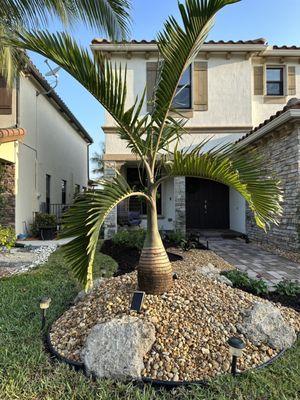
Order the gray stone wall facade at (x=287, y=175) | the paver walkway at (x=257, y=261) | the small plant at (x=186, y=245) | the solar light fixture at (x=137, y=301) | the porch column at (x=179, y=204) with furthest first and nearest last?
1. the porch column at (x=179, y=204)
2. the small plant at (x=186, y=245)
3. the gray stone wall facade at (x=287, y=175)
4. the paver walkway at (x=257, y=261)
5. the solar light fixture at (x=137, y=301)

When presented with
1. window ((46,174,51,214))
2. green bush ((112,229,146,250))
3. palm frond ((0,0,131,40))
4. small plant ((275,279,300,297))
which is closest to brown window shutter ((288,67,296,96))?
palm frond ((0,0,131,40))

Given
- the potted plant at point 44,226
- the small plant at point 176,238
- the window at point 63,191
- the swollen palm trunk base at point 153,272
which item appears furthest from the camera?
the window at point 63,191

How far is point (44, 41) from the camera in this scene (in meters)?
2.67

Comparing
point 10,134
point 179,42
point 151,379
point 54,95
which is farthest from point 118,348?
point 54,95

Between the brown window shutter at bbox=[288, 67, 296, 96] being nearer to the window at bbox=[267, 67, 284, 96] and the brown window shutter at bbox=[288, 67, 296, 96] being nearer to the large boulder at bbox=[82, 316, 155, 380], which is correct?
the window at bbox=[267, 67, 284, 96]

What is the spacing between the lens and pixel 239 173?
2.98 metres

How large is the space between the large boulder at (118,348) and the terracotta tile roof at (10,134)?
734 cm

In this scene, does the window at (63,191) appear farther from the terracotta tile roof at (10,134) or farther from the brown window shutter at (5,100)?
the terracotta tile roof at (10,134)

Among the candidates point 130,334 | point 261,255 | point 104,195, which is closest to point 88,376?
point 130,334

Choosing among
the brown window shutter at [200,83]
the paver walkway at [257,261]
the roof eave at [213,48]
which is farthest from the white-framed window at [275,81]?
the paver walkway at [257,261]

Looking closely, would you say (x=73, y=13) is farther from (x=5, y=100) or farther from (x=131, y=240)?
(x=131, y=240)

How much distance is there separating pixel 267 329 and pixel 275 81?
1069 cm

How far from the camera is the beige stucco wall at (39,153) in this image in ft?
33.9

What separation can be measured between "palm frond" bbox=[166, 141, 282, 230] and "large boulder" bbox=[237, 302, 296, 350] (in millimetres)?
929
